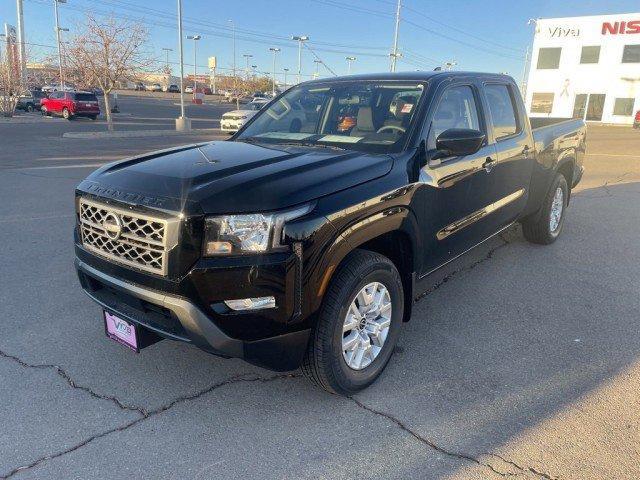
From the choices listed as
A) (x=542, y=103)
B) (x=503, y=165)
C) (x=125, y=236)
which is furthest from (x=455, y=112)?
(x=542, y=103)

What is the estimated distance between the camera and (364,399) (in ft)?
9.90

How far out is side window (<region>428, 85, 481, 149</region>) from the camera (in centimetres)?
353

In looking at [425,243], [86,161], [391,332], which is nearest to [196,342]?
[391,332]

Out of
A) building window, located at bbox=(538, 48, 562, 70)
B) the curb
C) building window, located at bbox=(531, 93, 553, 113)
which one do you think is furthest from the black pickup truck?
building window, located at bbox=(538, 48, 562, 70)

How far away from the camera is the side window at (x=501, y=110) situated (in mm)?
4395

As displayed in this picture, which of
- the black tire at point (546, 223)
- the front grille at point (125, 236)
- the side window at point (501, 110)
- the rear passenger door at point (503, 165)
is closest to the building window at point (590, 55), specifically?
the black tire at point (546, 223)

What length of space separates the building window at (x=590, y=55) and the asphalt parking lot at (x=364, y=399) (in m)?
45.4

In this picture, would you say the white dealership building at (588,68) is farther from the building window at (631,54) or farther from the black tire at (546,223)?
the black tire at (546,223)

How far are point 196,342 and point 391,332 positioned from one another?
1290 mm

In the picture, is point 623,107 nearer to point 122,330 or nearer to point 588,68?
point 588,68

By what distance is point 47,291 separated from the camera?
4.43m

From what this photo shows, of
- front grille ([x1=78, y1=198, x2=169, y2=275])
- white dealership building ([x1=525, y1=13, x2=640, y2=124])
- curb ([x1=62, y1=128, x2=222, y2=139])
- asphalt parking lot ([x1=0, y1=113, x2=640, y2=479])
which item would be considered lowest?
asphalt parking lot ([x1=0, y1=113, x2=640, y2=479])

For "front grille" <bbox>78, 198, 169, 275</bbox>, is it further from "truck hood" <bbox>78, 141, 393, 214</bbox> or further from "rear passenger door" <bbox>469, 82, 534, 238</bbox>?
"rear passenger door" <bbox>469, 82, 534, 238</bbox>

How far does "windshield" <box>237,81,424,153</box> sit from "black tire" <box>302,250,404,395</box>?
0.83 m
